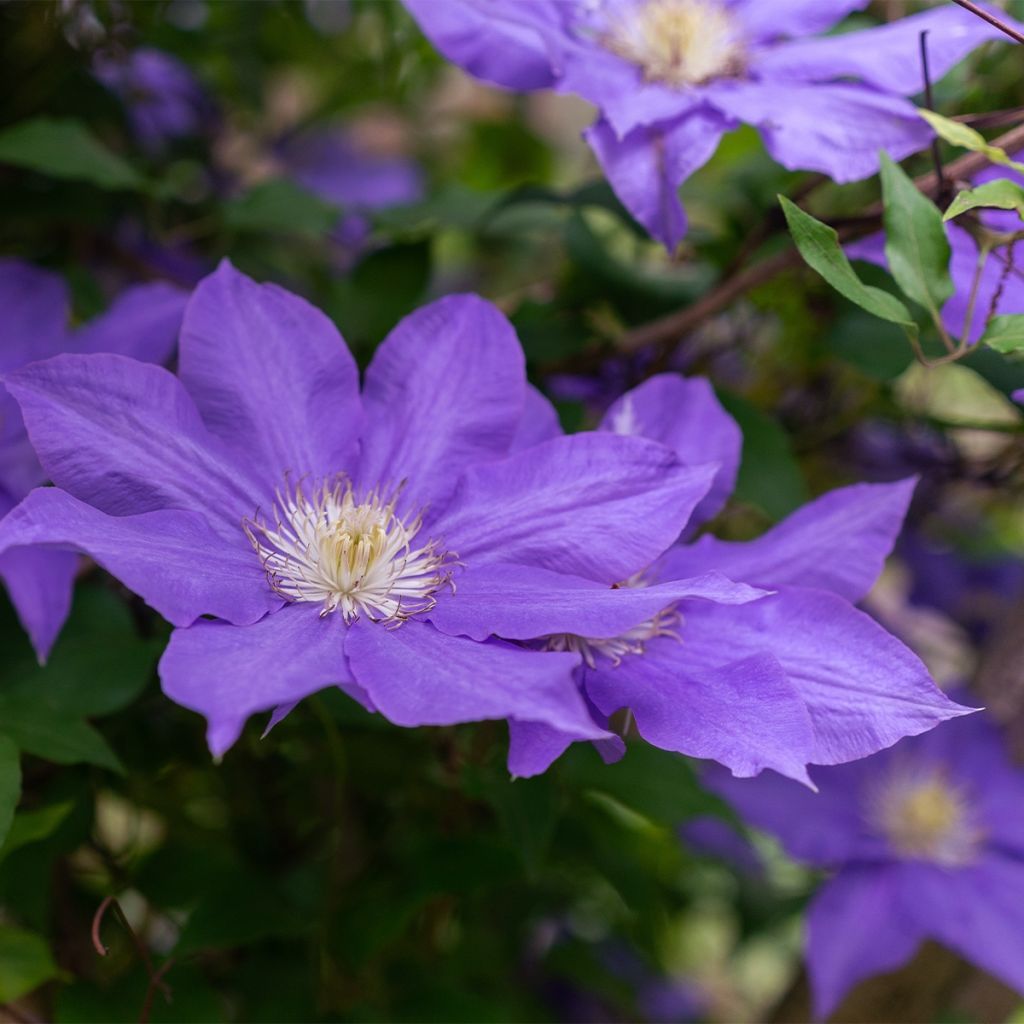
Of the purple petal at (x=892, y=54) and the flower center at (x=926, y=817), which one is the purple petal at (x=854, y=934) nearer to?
the flower center at (x=926, y=817)

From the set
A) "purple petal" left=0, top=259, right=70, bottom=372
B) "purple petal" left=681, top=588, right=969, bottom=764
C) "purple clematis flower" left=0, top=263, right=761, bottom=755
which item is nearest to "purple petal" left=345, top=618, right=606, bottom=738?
"purple clematis flower" left=0, top=263, right=761, bottom=755

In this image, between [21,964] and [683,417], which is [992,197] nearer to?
[683,417]

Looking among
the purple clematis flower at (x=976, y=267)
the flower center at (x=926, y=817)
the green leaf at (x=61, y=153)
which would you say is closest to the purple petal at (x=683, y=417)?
the purple clematis flower at (x=976, y=267)

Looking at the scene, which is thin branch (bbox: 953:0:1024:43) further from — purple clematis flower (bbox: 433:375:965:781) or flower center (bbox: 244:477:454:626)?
flower center (bbox: 244:477:454:626)

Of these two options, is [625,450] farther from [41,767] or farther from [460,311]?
[41,767]

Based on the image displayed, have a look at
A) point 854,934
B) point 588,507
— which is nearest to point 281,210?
point 588,507

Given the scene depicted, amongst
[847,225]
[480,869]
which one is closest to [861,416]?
[847,225]
